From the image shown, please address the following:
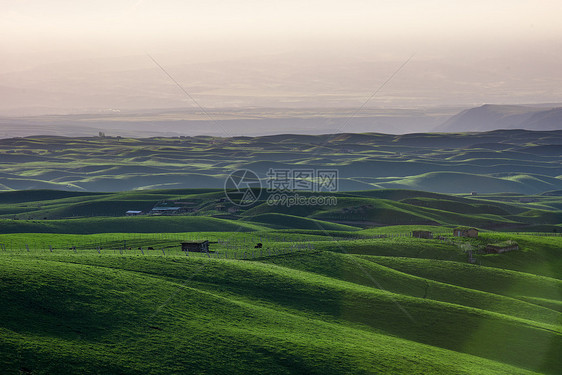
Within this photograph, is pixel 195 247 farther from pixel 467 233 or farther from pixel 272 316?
pixel 467 233

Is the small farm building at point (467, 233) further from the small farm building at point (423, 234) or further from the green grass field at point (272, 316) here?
the green grass field at point (272, 316)

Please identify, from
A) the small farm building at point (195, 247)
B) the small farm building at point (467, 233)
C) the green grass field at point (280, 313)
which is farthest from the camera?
the small farm building at point (467, 233)

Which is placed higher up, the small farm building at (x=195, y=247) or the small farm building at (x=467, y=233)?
the small farm building at (x=195, y=247)

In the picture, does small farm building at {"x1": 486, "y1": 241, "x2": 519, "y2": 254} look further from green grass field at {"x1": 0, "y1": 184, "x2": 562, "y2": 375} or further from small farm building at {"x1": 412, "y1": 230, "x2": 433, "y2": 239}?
small farm building at {"x1": 412, "y1": 230, "x2": 433, "y2": 239}

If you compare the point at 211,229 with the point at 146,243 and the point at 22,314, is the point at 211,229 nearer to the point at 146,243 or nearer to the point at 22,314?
the point at 146,243

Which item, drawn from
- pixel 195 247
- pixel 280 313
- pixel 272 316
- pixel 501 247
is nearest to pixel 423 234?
pixel 501 247

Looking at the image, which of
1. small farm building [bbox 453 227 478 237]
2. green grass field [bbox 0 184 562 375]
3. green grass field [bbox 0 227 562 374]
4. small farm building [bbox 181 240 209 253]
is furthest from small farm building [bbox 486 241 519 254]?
small farm building [bbox 181 240 209 253]

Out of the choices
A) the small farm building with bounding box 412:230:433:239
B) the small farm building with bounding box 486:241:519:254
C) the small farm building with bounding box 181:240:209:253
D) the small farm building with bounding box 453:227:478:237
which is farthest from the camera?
the small farm building with bounding box 412:230:433:239

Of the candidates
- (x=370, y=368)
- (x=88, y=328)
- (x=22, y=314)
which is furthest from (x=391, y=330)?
(x=22, y=314)

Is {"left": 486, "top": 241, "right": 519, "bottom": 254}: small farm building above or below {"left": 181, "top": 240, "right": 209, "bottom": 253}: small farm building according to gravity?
below

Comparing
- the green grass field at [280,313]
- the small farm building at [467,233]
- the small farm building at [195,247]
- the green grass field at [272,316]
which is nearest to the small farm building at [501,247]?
the green grass field at [280,313]

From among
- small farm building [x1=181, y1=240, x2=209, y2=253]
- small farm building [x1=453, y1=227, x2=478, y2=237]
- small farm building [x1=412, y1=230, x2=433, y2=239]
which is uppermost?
small farm building [x1=181, y1=240, x2=209, y2=253]
